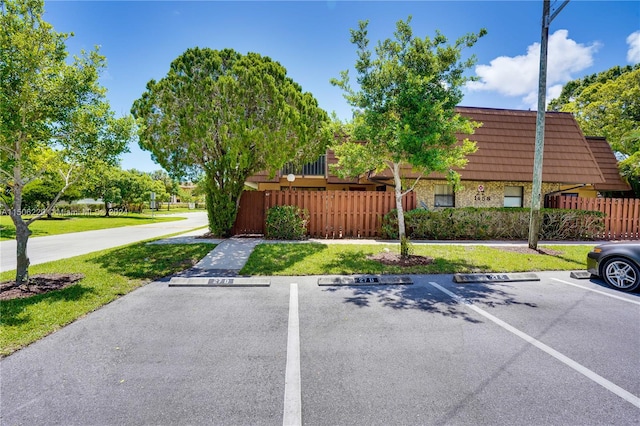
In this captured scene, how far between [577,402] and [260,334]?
3344mm

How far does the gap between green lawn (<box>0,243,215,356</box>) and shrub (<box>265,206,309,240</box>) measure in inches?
97.7

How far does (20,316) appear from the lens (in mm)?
4113

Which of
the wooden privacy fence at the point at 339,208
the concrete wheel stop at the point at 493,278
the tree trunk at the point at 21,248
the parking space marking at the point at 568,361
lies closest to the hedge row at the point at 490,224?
the wooden privacy fence at the point at 339,208

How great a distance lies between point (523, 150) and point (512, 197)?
2.43 metres

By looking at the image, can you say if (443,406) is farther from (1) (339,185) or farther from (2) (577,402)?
(1) (339,185)

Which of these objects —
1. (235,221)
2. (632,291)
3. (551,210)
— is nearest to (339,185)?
(235,221)

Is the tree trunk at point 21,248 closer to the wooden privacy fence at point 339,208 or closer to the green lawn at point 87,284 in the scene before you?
the green lawn at point 87,284

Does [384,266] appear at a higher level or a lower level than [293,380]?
higher

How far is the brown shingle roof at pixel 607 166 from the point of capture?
15.7m

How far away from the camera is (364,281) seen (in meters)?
6.25

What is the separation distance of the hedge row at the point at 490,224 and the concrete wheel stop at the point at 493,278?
16.5ft

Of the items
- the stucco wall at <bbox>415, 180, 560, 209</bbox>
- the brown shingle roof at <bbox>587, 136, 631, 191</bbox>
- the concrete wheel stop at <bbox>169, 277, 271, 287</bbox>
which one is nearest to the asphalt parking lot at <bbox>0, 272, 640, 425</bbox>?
the concrete wheel stop at <bbox>169, 277, 271, 287</bbox>

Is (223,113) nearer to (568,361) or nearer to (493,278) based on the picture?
(493,278)

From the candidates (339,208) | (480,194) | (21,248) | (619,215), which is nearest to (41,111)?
(21,248)
